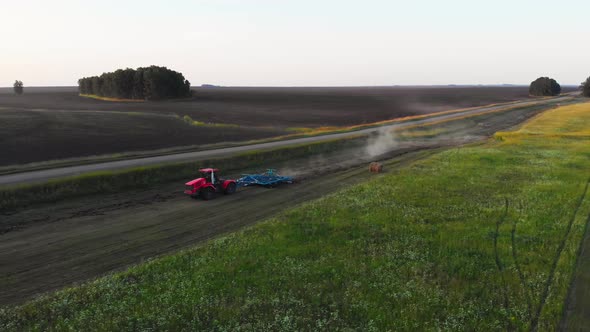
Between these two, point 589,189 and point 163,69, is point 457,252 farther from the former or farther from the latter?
point 163,69

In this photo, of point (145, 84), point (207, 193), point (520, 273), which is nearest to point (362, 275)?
point (520, 273)

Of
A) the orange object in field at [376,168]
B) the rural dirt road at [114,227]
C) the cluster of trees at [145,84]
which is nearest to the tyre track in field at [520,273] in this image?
the rural dirt road at [114,227]

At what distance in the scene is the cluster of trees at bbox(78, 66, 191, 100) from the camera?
143 metres

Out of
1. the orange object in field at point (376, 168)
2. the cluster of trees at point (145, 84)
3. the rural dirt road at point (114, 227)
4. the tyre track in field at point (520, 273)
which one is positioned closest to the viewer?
the tyre track in field at point (520, 273)

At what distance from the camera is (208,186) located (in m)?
28.8

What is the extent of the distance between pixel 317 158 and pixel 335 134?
19.8 m

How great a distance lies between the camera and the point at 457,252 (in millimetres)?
18500

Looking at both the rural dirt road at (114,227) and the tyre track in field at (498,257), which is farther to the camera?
the rural dirt road at (114,227)

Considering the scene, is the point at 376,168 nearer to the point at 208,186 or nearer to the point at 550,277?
the point at 208,186

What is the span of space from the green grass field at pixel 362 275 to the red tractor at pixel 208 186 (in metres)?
7.08

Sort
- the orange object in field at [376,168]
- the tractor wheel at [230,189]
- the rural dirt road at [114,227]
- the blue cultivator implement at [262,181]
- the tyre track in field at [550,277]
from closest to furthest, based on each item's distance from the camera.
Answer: the tyre track in field at [550,277], the rural dirt road at [114,227], the tractor wheel at [230,189], the blue cultivator implement at [262,181], the orange object in field at [376,168]

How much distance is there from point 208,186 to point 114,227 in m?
7.35

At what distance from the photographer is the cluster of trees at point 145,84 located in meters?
143

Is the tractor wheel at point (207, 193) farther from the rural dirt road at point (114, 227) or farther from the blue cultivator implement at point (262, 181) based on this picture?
the blue cultivator implement at point (262, 181)
